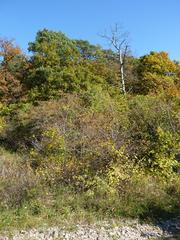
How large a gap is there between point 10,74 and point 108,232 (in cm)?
2346

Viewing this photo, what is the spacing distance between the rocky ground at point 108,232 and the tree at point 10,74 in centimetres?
2016

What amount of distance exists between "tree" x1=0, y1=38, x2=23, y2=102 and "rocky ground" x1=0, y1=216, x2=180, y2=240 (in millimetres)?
20159

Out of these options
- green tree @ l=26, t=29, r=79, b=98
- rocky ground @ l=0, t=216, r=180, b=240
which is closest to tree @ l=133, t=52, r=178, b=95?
green tree @ l=26, t=29, r=79, b=98

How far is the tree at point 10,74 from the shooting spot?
29375 mm

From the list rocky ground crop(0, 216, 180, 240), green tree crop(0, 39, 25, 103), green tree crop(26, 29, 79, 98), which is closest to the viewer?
rocky ground crop(0, 216, 180, 240)

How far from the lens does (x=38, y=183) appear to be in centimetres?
1129

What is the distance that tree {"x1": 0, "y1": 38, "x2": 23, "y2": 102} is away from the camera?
29.4m

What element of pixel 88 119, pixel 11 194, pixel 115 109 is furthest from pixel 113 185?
pixel 115 109

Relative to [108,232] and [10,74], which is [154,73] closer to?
[10,74]

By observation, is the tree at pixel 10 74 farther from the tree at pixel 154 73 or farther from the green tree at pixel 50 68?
the tree at pixel 154 73

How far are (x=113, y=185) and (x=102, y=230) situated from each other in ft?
6.18

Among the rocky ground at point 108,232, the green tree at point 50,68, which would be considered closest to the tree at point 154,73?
the green tree at point 50,68

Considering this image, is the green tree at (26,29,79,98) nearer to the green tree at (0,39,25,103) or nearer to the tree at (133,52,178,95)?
the green tree at (0,39,25,103)

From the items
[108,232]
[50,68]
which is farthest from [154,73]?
[108,232]
